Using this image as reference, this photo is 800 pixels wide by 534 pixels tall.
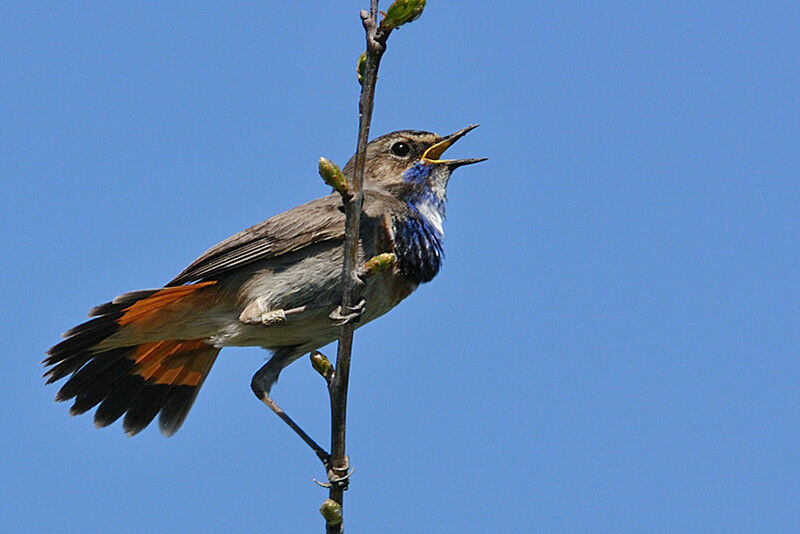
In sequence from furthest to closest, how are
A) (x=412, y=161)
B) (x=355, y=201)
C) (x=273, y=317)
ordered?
(x=412, y=161) < (x=273, y=317) < (x=355, y=201)

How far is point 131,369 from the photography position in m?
8.48

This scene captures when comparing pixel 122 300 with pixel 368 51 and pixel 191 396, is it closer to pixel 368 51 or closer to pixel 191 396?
pixel 191 396

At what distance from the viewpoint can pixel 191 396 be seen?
341 inches

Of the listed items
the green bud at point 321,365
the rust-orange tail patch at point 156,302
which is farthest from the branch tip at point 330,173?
the rust-orange tail patch at point 156,302

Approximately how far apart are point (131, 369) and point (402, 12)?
15.3 ft

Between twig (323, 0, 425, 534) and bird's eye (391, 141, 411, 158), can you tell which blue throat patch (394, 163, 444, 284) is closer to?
bird's eye (391, 141, 411, 158)

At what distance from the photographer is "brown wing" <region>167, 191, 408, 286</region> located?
7.18 meters

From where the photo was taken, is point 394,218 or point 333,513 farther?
point 394,218

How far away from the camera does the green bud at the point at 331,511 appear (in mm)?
5629

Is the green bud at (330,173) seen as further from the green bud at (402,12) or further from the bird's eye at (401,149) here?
the bird's eye at (401,149)

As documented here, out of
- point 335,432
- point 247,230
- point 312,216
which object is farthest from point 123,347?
point 335,432

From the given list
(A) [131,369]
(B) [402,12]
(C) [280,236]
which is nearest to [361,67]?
(B) [402,12]

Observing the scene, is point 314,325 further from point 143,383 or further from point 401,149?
point 143,383

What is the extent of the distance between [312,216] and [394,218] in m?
0.59
